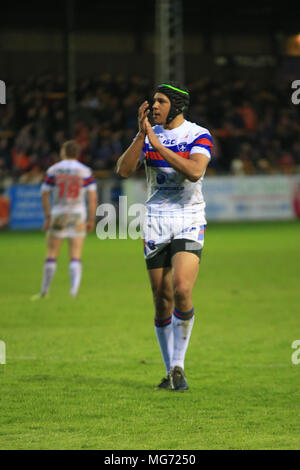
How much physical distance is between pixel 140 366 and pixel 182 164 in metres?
2.40

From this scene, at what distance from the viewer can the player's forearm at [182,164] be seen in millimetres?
6930

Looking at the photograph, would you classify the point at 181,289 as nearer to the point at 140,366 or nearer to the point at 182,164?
the point at 182,164

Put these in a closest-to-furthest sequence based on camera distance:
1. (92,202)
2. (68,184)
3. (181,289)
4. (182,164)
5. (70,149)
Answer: (182,164) < (181,289) < (70,149) < (68,184) < (92,202)

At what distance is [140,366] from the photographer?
335 inches

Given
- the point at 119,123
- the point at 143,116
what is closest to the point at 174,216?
the point at 143,116

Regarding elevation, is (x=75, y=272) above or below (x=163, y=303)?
below

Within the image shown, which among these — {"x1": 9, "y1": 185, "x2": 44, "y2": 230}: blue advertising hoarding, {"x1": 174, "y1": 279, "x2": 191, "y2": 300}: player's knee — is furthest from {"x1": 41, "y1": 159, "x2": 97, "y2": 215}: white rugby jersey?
{"x1": 9, "y1": 185, "x2": 44, "y2": 230}: blue advertising hoarding

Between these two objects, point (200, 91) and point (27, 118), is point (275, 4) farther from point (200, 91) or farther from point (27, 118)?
point (27, 118)

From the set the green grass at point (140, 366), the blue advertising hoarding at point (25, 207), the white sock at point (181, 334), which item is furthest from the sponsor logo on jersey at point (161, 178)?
the blue advertising hoarding at point (25, 207)

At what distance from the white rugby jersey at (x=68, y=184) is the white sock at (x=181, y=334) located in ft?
19.8

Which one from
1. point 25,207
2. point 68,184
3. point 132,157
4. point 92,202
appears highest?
point 132,157

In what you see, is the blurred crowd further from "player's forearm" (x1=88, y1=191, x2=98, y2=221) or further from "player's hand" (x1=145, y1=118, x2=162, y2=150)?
"player's hand" (x1=145, y1=118, x2=162, y2=150)

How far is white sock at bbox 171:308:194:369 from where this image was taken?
24.3 ft

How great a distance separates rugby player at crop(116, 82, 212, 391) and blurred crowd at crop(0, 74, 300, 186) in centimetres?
1905
